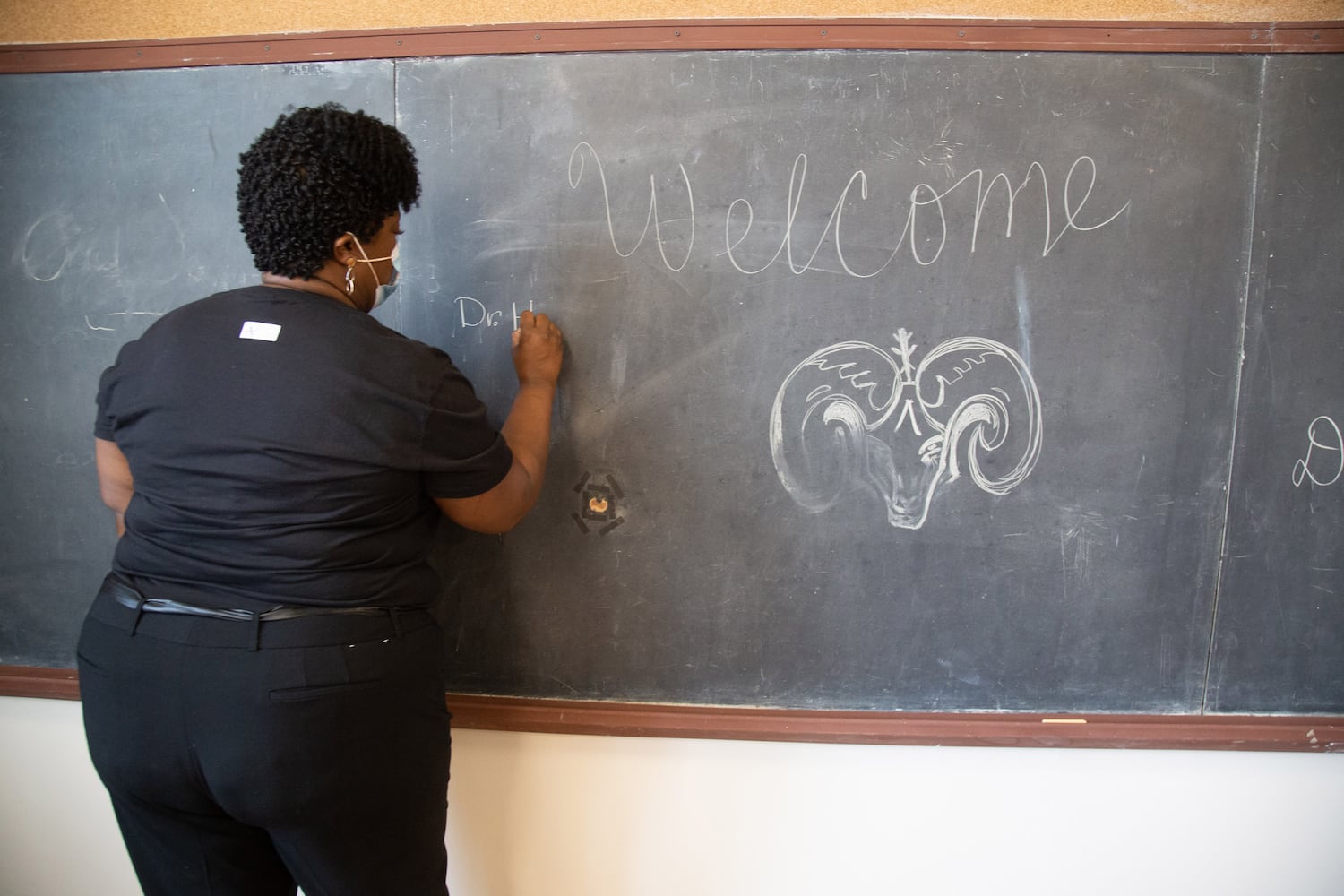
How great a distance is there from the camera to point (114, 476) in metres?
1.26

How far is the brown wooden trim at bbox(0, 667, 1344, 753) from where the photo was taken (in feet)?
4.98

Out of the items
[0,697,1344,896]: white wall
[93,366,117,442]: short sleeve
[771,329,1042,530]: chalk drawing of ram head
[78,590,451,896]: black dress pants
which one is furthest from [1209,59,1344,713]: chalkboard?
[93,366,117,442]: short sleeve

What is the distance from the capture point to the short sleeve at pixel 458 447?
1.08m

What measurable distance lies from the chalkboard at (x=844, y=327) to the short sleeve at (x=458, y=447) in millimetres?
356

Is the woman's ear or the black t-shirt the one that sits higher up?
the woman's ear

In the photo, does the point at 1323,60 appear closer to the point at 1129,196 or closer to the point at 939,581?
the point at 1129,196

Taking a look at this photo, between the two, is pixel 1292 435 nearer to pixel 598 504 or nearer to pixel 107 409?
pixel 598 504

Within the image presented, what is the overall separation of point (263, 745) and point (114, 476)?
530 mm

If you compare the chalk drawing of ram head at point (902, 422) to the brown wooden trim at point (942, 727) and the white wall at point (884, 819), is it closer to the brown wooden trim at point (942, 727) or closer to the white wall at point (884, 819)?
the brown wooden trim at point (942, 727)

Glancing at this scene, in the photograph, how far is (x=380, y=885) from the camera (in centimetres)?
115

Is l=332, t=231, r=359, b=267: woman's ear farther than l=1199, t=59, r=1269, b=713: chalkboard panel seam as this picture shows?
No

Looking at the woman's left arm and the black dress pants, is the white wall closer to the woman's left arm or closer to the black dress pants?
the black dress pants

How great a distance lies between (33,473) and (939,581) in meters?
1.74

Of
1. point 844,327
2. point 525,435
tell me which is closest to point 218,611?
point 525,435
